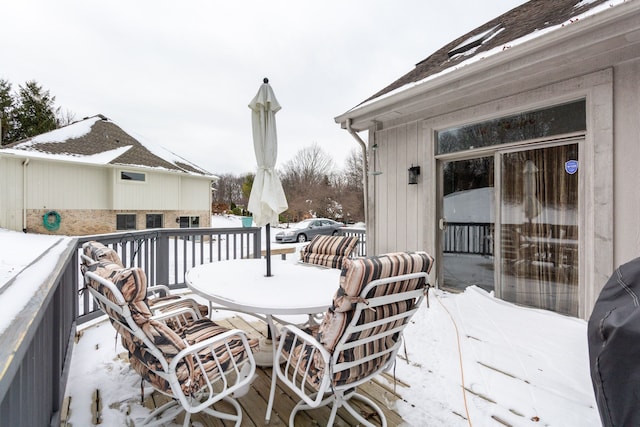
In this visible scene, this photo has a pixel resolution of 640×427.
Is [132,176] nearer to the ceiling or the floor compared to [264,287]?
nearer to the ceiling

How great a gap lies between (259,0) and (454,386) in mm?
7000

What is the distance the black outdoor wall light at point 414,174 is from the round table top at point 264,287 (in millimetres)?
2413

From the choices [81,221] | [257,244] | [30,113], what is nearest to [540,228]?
[257,244]

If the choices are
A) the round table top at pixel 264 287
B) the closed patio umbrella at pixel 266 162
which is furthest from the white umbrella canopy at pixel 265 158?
the round table top at pixel 264 287

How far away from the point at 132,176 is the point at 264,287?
13140 mm

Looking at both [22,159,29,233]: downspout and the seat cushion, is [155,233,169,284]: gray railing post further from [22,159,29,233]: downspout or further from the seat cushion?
[22,159,29,233]: downspout

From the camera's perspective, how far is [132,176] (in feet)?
41.5

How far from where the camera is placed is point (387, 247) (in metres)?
4.95

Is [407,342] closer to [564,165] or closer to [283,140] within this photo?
[564,165]

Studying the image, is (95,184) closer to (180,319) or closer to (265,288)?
(180,319)

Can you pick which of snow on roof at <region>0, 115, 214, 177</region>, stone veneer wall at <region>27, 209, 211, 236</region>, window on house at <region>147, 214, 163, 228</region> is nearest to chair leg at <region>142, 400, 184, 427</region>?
stone veneer wall at <region>27, 209, 211, 236</region>

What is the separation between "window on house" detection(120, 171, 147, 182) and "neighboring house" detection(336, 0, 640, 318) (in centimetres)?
1132

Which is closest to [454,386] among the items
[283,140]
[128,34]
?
[128,34]

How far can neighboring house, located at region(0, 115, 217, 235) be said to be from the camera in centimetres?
1069
